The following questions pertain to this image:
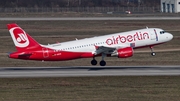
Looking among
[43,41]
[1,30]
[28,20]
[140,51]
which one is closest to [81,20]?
[28,20]

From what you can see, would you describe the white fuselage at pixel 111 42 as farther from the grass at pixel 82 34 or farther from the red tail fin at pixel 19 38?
the grass at pixel 82 34

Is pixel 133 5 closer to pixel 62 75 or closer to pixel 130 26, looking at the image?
pixel 130 26

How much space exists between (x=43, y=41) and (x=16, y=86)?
4251cm

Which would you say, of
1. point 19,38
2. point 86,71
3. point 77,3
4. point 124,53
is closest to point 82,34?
point 124,53

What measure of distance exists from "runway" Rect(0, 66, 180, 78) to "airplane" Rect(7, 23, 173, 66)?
1.36m

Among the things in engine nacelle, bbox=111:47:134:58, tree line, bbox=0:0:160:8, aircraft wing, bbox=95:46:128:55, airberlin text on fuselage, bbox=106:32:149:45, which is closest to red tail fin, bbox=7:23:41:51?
aircraft wing, bbox=95:46:128:55

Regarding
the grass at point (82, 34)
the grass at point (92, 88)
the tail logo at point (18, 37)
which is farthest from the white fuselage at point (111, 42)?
the grass at point (92, 88)

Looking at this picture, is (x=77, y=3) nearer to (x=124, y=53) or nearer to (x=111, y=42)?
(x=111, y=42)

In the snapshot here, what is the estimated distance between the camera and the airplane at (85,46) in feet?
170

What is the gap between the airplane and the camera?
51719 mm

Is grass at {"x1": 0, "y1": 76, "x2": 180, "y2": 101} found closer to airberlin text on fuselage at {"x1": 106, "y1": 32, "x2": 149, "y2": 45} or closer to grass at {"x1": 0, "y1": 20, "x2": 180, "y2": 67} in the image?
airberlin text on fuselage at {"x1": 106, "y1": 32, "x2": 149, "y2": 45}

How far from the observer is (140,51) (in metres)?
71.4

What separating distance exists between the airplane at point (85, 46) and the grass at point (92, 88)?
7.66m

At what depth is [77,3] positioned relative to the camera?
185m
